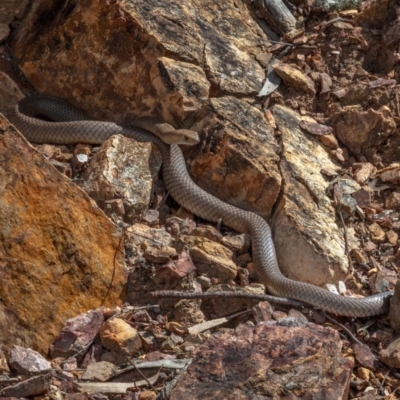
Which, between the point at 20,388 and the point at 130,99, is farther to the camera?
the point at 130,99

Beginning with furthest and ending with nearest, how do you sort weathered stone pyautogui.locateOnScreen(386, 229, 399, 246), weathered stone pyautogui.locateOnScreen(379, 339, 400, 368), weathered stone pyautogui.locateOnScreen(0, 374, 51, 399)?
weathered stone pyautogui.locateOnScreen(386, 229, 399, 246)
weathered stone pyautogui.locateOnScreen(379, 339, 400, 368)
weathered stone pyautogui.locateOnScreen(0, 374, 51, 399)

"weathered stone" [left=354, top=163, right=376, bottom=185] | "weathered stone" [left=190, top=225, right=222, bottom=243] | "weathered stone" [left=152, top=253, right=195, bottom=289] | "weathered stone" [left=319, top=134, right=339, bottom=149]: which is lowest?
"weathered stone" [left=152, top=253, right=195, bottom=289]

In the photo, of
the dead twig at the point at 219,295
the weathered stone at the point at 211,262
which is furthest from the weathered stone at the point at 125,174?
the dead twig at the point at 219,295

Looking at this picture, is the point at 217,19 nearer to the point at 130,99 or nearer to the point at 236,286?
the point at 130,99

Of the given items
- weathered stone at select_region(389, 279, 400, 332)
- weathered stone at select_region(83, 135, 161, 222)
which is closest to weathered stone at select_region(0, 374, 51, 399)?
weathered stone at select_region(83, 135, 161, 222)

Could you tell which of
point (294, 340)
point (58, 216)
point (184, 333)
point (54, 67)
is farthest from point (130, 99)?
point (294, 340)

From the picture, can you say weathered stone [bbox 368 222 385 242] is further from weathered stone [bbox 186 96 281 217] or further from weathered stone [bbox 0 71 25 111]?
weathered stone [bbox 0 71 25 111]
